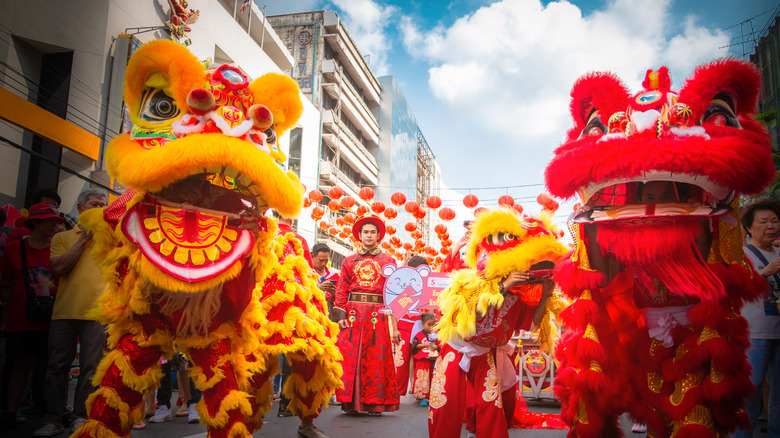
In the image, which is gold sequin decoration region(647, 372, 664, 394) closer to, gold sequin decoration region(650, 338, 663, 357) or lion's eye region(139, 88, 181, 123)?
gold sequin decoration region(650, 338, 663, 357)

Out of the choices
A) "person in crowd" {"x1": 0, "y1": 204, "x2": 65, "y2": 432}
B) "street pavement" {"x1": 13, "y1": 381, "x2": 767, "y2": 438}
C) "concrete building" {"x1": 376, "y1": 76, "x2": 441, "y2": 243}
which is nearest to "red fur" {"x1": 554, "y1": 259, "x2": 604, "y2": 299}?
"street pavement" {"x1": 13, "y1": 381, "x2": 767, "y2": 438}

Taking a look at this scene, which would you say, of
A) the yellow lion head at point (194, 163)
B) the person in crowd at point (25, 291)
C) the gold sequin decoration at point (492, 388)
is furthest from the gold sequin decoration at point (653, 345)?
the person in crowd at point (25, 291)

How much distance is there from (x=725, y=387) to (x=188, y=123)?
8.91 feet

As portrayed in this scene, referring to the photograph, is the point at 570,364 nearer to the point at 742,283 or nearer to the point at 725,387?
the point at 725,387

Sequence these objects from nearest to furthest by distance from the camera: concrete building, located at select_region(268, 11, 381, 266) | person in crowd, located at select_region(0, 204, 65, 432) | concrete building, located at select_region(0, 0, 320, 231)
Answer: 1. person in crowd, located at select_region(0, 204, 65, 432)
2. concrete building, located at select_region(0, 0, 320, 231)
3. concrete building, located at select_region(268, 11, 381, 266)

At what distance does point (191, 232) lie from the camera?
8.06ft

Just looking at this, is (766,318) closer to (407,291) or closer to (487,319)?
(487,319)

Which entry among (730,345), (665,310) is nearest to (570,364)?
(665,310)

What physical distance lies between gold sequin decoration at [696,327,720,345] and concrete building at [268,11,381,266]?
25789mm

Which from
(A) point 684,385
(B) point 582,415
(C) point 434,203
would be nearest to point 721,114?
(A) point 684,385

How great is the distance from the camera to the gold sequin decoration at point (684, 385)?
2428mm

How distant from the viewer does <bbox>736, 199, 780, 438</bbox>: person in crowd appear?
333cm

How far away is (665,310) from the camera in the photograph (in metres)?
2.63

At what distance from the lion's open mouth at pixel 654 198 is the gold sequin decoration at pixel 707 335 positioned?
0.54m
